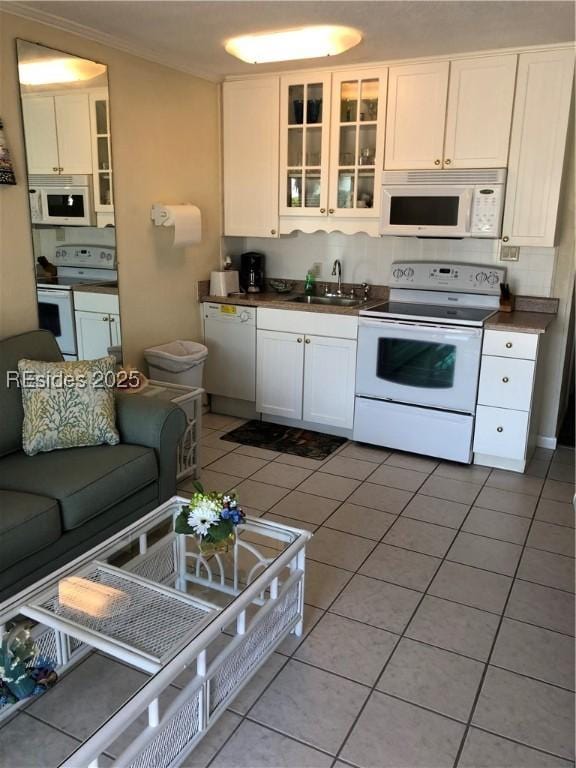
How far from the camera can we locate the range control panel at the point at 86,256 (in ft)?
10.6

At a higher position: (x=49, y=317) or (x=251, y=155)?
(x=251, y=155)

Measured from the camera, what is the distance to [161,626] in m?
1.73

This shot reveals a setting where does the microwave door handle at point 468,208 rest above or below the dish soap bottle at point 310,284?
above

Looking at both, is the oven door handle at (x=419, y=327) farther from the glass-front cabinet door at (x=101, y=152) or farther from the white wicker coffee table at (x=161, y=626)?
the white wicker coffee table at (x=161, y=626)

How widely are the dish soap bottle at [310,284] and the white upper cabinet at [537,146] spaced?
1.42m

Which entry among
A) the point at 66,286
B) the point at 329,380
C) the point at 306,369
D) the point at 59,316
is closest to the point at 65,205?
the point at 66,286

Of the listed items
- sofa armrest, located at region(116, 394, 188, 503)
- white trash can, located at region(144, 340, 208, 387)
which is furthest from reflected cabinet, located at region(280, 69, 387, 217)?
sofa armrest, located at region(116, 394, 188, 503)

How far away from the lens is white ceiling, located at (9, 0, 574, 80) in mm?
2779

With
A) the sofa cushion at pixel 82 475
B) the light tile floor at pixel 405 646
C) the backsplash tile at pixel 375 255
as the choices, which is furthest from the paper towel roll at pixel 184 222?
the sofa cushion at pixel 82 475

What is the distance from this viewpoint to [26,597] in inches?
71.1

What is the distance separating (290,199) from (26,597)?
126 inches

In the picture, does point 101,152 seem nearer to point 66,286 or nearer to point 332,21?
point 66,286

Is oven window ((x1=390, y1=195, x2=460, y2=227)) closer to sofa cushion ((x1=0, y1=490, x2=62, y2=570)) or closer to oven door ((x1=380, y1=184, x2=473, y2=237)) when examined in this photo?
oven door ((x1=380, y1=184, x2=473, y2=237))

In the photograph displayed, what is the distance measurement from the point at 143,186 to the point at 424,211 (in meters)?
1.71
